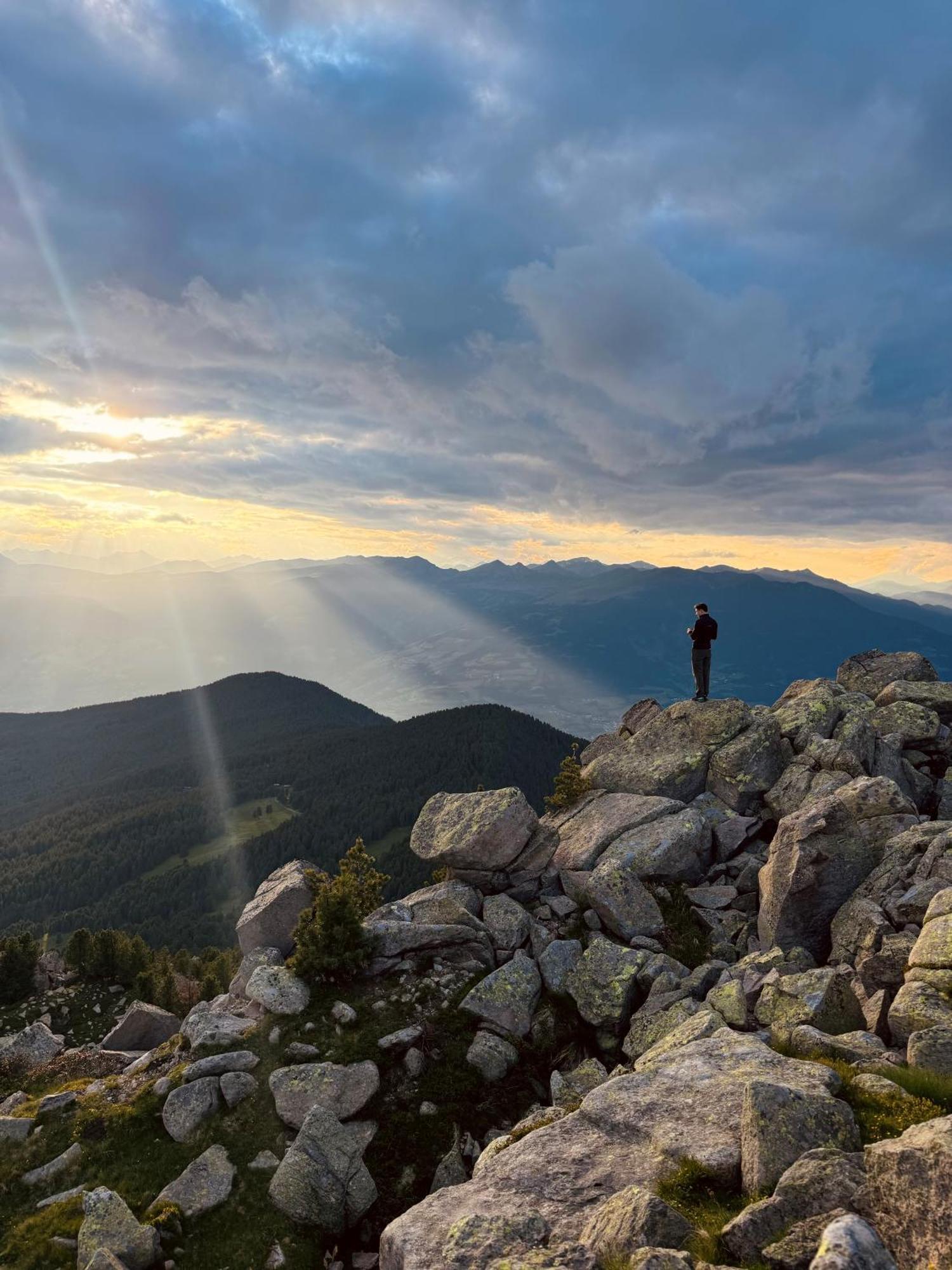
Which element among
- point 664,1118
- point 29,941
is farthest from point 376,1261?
point 29,941

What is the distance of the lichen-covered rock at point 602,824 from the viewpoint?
2986 centimetres

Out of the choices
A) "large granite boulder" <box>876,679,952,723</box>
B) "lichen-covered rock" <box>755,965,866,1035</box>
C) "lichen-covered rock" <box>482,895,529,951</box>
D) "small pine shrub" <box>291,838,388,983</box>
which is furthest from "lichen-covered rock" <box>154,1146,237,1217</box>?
"large granite boulder" <box>876,679,952,723</box>

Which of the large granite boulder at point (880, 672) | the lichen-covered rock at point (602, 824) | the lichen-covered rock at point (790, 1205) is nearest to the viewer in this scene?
the lichen-covered rock at point (790, 1205)

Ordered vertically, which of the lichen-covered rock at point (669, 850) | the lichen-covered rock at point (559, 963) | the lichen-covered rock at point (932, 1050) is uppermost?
the lichen-covered rock at point (932, 1050)

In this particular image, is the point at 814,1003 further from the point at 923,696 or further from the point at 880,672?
the point at 880,672

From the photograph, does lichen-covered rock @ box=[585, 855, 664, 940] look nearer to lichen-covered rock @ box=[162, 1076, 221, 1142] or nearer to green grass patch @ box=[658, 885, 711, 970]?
green grass patch @ box=[658, 885, 711, 970]

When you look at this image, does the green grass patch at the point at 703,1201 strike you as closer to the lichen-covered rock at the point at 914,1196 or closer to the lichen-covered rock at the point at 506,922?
the lichen-covered rock at the point at 914,1196

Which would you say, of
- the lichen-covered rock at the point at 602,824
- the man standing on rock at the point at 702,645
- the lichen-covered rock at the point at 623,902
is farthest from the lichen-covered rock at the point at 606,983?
the man standing on rock at the point at 702,645

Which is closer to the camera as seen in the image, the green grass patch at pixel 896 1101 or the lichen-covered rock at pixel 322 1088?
the green grass patch at pixel 896 1101

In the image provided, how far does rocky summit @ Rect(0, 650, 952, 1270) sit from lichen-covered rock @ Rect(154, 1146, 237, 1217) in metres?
0.08

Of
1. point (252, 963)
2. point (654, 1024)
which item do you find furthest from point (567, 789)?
point (252, 963)

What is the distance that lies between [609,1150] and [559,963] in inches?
446

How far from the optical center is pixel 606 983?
2236 cm

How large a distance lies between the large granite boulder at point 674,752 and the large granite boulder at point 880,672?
9.57m
